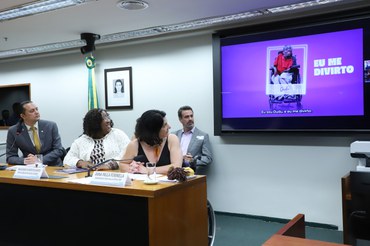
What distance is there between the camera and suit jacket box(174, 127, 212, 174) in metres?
4.31

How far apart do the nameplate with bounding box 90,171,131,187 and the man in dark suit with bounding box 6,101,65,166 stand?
176 cm

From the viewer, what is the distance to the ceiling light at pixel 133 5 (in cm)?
344

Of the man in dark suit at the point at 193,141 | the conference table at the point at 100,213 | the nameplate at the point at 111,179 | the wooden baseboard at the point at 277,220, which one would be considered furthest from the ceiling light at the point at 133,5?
the wooden baseboard at the point at 277,220

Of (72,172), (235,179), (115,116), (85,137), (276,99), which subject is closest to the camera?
(72,172)

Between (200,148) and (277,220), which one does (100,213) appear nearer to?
(200,148)

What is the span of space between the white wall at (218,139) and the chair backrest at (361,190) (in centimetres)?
192

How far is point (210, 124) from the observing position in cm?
462

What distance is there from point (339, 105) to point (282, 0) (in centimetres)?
125

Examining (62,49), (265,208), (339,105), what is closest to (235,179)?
(265,208)

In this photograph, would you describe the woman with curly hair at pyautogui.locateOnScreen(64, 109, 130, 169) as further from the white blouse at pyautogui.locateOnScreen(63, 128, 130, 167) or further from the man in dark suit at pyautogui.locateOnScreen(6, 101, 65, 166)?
the man in dark suit at pyautogui.locateOnScreen(6, 101, 65, 166)

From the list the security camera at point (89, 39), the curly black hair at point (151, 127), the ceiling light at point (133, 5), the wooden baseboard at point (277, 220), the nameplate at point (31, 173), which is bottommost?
the wooden baseboard at point (277, 220)

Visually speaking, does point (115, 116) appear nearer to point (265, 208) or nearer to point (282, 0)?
point (265, 208)

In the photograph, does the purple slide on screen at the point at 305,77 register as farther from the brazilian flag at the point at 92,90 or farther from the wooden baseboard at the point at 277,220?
the brazilian flag at the point at 92,90

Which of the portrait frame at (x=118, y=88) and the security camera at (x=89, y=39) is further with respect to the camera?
the portrait frame at (x=118, y=88)
